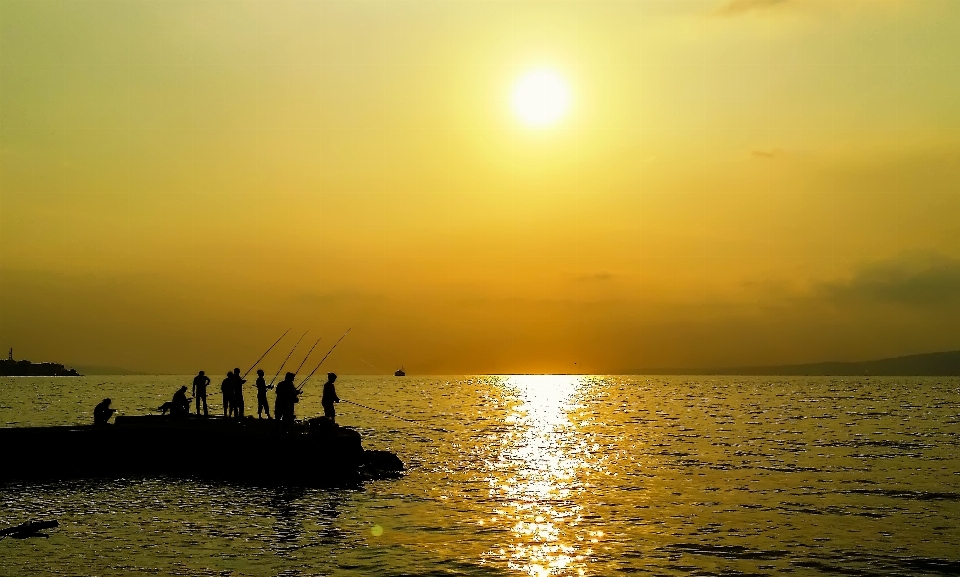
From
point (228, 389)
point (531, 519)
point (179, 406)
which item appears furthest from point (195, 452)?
point (531, 519)

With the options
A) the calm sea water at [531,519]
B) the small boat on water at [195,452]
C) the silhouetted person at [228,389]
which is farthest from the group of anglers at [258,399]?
the calm sea water at [531,519]

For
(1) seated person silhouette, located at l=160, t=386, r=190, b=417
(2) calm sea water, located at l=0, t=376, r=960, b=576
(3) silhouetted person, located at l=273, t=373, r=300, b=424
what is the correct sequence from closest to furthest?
(2) calm sea water, located at l=0, t=376, r=960, b=576
(3) silhouetted person, located at l=273, t=373, r=300, b=424
(1) seated person silhouette, located at l=160, t=386, r=190, b=417

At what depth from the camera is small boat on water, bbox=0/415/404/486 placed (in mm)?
28766

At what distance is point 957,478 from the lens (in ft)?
108

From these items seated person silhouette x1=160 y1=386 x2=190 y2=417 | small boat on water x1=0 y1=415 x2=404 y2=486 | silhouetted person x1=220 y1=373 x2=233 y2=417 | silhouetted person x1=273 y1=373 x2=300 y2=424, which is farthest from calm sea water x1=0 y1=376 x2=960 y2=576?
silhouetted person x1=220 y1=373 x2=233 y2=417

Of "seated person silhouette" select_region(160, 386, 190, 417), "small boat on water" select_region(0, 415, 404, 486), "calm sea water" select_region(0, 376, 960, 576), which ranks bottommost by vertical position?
"calm sea water" select_region(0, 376, 960, 576)

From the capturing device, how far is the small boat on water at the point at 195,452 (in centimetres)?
2877

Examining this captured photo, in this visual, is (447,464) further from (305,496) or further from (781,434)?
(781,434)

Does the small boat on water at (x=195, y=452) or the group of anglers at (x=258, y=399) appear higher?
the group of anglers at (x=258, y=399)

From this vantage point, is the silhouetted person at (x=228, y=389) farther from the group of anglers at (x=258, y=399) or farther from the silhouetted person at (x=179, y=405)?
the silhouetted person at (x=179, y=405)

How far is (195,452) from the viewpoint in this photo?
30500 mm

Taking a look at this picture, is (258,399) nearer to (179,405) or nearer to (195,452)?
(195,452)

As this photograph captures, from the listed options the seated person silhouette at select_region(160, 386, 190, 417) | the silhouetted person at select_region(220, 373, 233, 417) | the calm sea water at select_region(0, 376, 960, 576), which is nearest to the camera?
the calm sea water at select_region(0, 376, 960, 576)

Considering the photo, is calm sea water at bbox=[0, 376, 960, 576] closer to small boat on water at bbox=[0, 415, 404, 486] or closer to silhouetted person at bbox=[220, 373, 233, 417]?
small boat on water at bbox=[0, 415, 404, 486]
